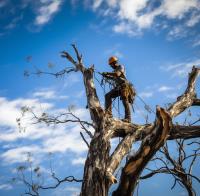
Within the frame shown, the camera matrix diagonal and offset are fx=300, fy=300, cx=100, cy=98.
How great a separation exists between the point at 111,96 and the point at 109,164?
282cm

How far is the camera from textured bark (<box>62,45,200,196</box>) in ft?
14.3

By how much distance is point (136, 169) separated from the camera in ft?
14.3

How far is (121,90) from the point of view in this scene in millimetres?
7531

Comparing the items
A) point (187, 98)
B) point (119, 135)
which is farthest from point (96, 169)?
point (187, 98)

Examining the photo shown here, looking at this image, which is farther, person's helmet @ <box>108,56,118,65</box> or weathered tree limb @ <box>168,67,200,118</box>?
person's helmet @ <box>108,56,118,65</box>

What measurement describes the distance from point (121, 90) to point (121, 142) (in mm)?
1804

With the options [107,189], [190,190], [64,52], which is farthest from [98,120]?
[190,190]

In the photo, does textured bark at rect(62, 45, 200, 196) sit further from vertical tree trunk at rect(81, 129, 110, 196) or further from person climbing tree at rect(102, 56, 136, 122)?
person climbing tree at rect(102, 56, 136, 122)

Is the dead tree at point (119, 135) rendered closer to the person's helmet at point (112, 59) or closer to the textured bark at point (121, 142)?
the textured bark at point (121, 142)

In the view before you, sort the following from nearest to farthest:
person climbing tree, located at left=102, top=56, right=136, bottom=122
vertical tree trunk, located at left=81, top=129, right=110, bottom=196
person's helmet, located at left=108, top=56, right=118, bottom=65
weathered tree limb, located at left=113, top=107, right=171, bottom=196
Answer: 1. weathered tree limb, located at left=113, top=107, right=171, bottom=196
2. vertical tree trunk, located at left=81, top=129, right=110, bottom=196
3. person climbing tree, located at left=102, top=56, right=136, bottom=122
4. person's helmet, located at left=108, top=56, right=118, bottom=65

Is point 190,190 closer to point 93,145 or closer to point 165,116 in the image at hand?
point 93,145

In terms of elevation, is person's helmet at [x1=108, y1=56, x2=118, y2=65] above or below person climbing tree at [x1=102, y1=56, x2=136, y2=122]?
above

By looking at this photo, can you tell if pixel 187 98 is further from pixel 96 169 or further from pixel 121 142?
pixel 96 169

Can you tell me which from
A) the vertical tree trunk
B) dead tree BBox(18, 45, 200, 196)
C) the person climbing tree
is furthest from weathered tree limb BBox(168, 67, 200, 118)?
the vertical tree trunk
